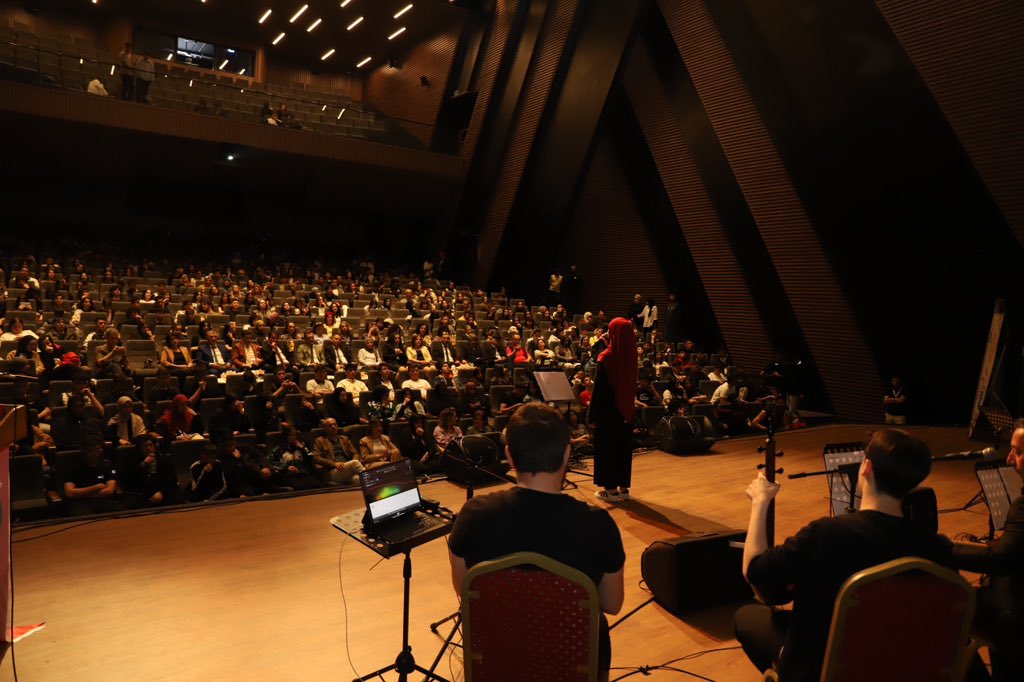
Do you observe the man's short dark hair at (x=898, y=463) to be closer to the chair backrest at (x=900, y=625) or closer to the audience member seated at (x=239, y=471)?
the chair backrest at (x=900, y=625)

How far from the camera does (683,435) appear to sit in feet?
24.7

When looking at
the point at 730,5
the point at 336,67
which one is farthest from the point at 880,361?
the point at 336,67

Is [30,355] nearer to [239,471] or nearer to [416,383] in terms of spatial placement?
[239,471]

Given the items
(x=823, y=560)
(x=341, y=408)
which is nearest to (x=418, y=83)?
(x=341, y=408)

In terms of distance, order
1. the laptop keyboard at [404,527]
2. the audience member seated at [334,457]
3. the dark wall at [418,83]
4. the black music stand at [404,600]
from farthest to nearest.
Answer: the dark wall at [418,83], the audience member seated at [334,457], the laptop keyboard at [404,527], the black music stand at [404,600]

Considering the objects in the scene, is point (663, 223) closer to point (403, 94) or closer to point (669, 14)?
point (669, 14)

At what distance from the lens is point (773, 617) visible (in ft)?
7.71

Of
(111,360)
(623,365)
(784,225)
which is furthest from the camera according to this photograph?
(784,225)

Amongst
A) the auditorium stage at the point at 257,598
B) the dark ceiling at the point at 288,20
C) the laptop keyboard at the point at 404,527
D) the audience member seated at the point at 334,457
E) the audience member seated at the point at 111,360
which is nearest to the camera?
the laptop keyboard at the point at 404,527

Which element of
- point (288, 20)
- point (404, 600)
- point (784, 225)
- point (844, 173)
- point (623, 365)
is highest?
point (288, 20)

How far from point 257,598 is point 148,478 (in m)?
2.17

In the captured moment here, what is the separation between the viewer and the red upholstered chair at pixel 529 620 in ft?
5.35

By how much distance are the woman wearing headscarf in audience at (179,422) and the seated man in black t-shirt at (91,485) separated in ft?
3.27

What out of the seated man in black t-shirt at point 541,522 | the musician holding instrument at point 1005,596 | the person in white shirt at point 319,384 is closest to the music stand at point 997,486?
the musician holding instrument at point 1005,596
